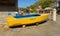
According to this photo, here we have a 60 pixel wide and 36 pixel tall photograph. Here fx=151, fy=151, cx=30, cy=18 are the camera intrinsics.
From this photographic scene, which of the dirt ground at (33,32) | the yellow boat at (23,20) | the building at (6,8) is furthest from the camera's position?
the building at (6,8)

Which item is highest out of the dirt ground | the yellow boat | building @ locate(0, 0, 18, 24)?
building @ locate(0, 0, 18, 24)

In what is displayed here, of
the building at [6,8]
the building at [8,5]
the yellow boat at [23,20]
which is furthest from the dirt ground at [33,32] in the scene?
the building at [8,5]

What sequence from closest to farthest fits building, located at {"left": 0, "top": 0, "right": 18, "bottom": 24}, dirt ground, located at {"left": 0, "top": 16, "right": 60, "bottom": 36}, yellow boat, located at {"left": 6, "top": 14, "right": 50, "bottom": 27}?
dirt ground, located at {"left": 0, "top": 16, "right": 60, "bottom": 36} → yellow boat, located at {"left": 6, "top": 14, "right": 50, "bottom": 27} → building, located at {"left": 0, "top": 0, "right": 18, "bottom": 24}

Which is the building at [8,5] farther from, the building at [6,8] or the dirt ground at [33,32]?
the dirt ground at [33,32]

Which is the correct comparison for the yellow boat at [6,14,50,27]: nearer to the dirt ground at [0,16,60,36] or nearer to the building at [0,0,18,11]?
the dirt ground at [0,16,60,36]

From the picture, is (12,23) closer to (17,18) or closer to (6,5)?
(17,18)

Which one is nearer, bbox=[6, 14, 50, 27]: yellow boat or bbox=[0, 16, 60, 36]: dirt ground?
bbox=[0, 16, 60, 36]: dirt ground

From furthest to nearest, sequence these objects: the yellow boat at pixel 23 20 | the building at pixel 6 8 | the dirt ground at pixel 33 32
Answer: the building at pixel 6 8 < the yellow boat at pixel 23 20 < the dirt ground at pixel 33 32

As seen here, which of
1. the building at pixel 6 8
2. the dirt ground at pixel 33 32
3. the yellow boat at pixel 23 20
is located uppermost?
the building at pixel 6 8

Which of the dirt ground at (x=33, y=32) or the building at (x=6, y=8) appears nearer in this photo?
the dirt ground at (x=33, y=32)

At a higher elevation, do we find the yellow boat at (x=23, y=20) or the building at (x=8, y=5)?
the building at (x=8, y=5)

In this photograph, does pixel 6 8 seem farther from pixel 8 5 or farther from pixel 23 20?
pixel 23 20

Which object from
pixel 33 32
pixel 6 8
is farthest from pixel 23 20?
pixel 6 8

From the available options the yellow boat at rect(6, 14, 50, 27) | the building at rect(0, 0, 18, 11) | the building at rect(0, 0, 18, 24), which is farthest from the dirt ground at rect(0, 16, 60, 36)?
the building at rect(0, 0, 18, 11)
